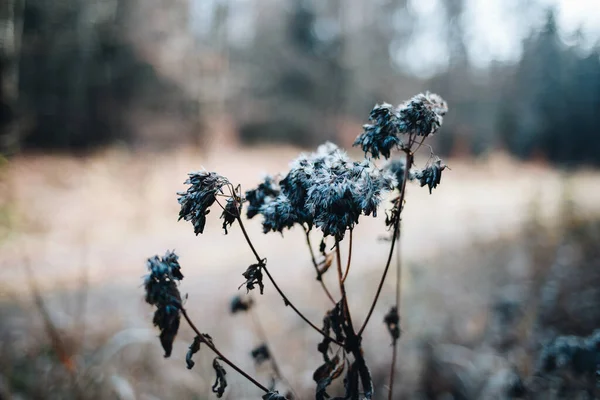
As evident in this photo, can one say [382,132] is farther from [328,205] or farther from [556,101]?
[556,101]

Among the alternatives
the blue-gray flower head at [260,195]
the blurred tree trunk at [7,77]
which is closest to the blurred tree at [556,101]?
the blue-gray flower head at [260,195]

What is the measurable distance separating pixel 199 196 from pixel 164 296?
35 centimetres

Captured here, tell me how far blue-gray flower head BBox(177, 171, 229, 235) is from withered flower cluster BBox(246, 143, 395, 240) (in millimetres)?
210

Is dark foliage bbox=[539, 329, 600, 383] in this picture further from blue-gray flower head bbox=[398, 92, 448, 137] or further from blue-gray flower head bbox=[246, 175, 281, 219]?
blue-gray flower head bbox=[246, 175, 281, 219]

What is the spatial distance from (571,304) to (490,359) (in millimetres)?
1563

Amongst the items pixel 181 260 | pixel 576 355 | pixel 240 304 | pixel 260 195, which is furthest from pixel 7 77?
pixel 576 355

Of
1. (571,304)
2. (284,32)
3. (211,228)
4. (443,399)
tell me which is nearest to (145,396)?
(443,399)

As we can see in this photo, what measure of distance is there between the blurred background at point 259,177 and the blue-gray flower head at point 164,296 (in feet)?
2.14

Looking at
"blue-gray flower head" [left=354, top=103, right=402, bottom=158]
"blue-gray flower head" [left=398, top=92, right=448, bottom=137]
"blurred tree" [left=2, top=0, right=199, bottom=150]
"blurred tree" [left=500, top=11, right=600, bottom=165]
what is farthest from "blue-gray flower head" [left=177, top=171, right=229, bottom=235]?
"blurred tree" [left=2, top=0, right=199, bottom=150]

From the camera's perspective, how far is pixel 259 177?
5.67 ft

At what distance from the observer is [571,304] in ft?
14.1

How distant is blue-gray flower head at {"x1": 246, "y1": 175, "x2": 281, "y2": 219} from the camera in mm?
1591

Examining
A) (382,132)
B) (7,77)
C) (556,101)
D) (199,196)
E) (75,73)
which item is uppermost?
(75,73)

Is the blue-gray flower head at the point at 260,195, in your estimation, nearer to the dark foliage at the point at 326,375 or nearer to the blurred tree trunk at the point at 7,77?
the dark foliage at the point at 326,375
